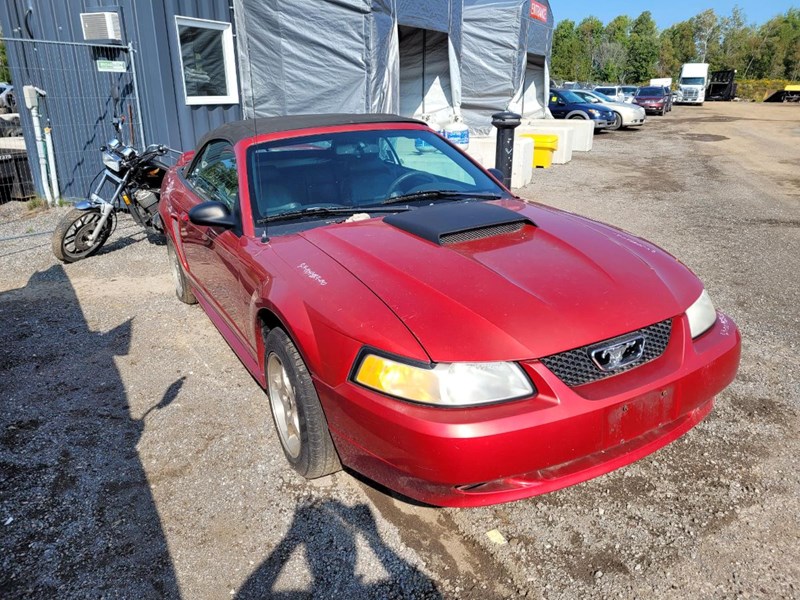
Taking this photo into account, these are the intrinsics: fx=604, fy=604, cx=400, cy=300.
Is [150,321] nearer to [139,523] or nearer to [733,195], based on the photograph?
[139,523]

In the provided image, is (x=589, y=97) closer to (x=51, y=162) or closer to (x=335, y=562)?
(x=51, y=162)

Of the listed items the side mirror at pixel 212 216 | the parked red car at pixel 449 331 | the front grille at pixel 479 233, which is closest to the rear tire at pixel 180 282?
the parked red car at pixel 449 331

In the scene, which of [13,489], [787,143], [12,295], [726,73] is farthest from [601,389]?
[726,73]

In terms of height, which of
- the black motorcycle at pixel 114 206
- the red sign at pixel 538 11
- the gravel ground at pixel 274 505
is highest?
A: the red sign at pixel 538 11

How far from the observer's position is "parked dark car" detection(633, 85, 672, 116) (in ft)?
111

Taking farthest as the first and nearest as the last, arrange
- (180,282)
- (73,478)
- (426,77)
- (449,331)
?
(426,77) < (180,282) < (73,478) < (449,331)

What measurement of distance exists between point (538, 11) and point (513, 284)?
58.3 ft

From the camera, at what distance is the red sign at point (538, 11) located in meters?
16.9

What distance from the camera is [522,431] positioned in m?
2.04

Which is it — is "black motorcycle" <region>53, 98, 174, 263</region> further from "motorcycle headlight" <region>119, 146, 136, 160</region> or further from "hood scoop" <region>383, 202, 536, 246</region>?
"hood scoop" <region>383, 202, 536, 246</region>

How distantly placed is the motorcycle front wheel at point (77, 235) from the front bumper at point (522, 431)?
509 cm

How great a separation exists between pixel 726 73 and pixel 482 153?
5590cm

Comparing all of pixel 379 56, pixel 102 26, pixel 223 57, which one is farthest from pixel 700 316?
pixel 379 56

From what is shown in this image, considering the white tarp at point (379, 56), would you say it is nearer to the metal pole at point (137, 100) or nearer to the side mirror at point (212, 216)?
the metal pole at point (137, 100)
